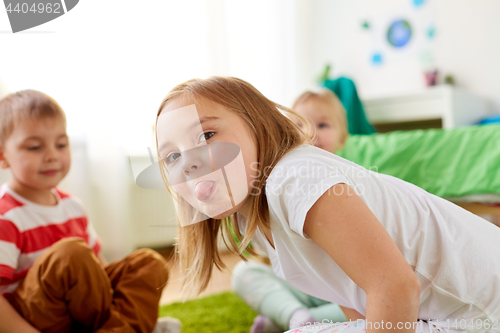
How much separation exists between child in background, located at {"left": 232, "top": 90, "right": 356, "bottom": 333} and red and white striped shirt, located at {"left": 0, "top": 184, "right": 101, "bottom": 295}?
422mm

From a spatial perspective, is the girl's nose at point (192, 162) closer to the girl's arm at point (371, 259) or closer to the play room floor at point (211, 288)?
the girl's arm at point (371, 259)

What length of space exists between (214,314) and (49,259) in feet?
1.47

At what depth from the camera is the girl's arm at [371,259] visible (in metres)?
0.39

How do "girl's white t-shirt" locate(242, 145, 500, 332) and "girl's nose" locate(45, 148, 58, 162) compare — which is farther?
"girl's nose" locate(45, 148, 58, 162)

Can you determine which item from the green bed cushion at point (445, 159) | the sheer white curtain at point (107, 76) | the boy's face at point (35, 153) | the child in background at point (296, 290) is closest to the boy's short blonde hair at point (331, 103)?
the child in background at point (296, 290)

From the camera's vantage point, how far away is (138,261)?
2.91 ft

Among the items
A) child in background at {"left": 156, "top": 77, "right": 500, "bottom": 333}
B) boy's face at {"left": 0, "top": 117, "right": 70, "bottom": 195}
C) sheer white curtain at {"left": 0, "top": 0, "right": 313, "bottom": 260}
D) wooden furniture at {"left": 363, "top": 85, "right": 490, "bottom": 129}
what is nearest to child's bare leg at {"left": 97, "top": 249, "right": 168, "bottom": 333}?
boy's face at {"left": 0, "top": 117, "right": 70, "bottom": 195}

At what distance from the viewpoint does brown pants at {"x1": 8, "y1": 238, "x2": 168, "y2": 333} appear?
71 centimetres

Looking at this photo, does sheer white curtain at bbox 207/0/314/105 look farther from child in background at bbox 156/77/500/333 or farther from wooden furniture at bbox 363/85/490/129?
child in background at bbox 156/77/500/333

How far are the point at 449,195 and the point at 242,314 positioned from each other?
2.16ft

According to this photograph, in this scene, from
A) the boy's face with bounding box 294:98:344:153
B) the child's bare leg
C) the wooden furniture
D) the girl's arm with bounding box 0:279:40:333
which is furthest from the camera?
the wooden furniture

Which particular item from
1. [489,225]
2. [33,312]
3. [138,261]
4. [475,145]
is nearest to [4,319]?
[33,312]

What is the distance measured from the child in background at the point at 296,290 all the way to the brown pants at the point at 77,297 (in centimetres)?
26

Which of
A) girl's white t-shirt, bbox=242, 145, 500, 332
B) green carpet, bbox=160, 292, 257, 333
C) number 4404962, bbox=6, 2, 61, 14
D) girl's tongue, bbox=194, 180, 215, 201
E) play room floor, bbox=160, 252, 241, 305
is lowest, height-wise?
play room floor, bbox=160, 252, 241, 305
